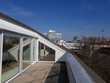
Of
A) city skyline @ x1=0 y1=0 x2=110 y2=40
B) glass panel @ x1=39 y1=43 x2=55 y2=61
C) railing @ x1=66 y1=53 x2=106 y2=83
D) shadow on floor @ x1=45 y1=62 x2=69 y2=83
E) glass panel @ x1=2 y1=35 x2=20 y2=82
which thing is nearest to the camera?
railing @ x1=66 y1=53 x2=106 y2=83

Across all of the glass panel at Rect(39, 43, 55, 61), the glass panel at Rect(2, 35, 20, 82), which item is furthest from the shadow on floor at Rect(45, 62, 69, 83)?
the glass panel at Rect(39, 43, 55, 61)

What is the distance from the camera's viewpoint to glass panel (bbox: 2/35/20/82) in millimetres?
8115

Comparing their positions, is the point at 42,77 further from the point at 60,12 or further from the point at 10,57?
the point at 60,12

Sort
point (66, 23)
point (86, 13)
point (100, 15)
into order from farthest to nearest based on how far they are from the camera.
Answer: point (100, 15) < point (86, 13) < point (66, 23)

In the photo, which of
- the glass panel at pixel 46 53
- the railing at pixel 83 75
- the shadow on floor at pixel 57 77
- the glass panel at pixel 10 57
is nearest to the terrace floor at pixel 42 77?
the shadow on floor at pixel 57 77

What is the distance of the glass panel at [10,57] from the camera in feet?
26.6

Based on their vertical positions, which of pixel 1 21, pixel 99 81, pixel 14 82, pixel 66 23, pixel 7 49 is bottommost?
pixel 14 82

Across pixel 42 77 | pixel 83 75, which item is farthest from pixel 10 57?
pixel 83 75

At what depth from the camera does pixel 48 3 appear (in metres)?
27.0

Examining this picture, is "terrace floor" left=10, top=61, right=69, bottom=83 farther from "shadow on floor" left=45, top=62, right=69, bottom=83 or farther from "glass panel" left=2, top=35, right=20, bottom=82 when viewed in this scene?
"glass panel" left=2, top=35, right=20, bottom=82

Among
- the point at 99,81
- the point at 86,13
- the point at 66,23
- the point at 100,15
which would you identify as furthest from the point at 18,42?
the point at 100,15

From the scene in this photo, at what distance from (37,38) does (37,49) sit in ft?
3.13

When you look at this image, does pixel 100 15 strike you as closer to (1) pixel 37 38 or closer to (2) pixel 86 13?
(2) pixel 86 13

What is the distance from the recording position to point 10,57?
29.0 ft
